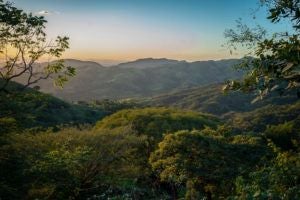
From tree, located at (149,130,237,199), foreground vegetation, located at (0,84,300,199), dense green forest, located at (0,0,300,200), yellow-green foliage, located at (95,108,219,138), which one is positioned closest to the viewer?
dense green forest, located at (0,0,300,200)

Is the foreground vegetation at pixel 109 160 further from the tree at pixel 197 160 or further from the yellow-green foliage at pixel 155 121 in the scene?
the yellow-green foliage at pixel 155 121

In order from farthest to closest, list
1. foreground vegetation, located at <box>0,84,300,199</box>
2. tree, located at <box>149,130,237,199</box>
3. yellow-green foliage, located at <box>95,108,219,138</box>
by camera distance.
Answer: yellow-green foliage, located at <box>95,108,219,138</box> → tree, located at <box>149,130,237,199</box> → foreground vegetation, located at <box>0,84,300,199</box>

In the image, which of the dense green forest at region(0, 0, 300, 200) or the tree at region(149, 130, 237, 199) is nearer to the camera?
the dense green forest at region(0, 0, 300, 200)

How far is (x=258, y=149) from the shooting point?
35.0 metres

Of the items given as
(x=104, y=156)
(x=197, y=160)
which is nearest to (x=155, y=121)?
(x=104, y=156)

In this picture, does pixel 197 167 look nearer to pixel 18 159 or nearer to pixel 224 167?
pixel 224 167

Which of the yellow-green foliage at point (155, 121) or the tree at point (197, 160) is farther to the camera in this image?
the yellow-green foliage at point (155, 121)

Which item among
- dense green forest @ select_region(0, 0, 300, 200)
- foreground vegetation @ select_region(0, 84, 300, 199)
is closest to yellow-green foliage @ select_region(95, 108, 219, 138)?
dense green forest @ select_region(0, 0, 300, 200)

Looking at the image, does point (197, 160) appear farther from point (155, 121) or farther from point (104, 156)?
point (155, 121)

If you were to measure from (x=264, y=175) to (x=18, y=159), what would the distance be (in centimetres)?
1726

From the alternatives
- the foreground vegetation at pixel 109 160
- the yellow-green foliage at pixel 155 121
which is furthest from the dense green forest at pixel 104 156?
the yellow-green foliage at pixel 155 121

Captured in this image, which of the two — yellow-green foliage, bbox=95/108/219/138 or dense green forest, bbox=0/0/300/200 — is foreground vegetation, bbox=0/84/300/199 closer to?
dense green forest, bbox=0/0/300/200

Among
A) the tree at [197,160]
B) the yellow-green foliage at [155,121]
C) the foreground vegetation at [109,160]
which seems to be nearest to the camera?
the foreground vegetation at [109,160]

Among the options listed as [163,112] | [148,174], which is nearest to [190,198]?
[148,174]
